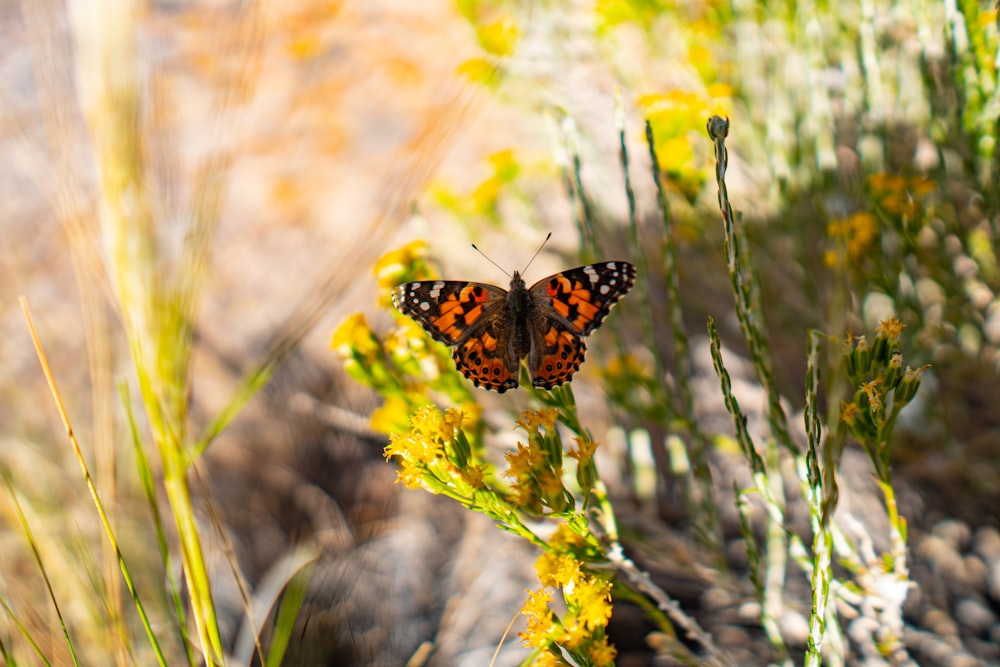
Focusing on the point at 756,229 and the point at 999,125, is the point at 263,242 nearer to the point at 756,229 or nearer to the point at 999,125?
the point at 756,229

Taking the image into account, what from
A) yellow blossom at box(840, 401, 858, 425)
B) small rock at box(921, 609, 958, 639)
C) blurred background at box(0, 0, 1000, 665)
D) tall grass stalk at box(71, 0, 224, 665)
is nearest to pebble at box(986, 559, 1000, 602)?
blurred background at box(0, 0, 1000, 665)

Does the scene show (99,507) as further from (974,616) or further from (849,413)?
(974,616)

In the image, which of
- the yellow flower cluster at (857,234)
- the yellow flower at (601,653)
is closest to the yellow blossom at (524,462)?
the yellow flower at (601,653)

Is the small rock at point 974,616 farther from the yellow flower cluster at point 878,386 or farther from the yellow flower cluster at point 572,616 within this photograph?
the yellow flower cluster at point 572,616

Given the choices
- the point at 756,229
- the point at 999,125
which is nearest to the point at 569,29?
the point at 756,229

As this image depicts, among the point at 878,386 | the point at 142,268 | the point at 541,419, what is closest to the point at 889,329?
the point at 878,386

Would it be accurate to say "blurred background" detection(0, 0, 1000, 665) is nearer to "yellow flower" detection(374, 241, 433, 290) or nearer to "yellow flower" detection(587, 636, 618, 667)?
"yellow flower" detection(374, 241, 433, 290)
